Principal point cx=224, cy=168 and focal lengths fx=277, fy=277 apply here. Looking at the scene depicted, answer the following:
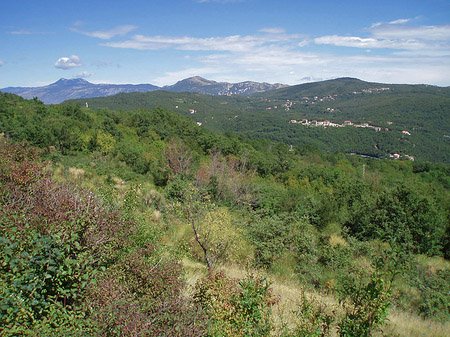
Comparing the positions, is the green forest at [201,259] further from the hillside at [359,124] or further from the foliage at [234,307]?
the hillside at [359,124]

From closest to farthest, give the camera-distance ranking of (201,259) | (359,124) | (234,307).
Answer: (234,307) → (201,259) → (359,124)

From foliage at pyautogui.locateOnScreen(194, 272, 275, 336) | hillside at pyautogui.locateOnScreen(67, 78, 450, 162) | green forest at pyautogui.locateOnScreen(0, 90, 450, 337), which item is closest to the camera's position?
green forest at pyautogui.locateOnScreen(0, 90, 450, 337)

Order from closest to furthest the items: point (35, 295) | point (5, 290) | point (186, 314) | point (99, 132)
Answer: point (5, 290) < point (35, 295) < point (186, 314) < point (99, 132)

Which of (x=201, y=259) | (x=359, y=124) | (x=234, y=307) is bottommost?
(x=359, y=124)

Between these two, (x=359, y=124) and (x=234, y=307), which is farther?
(x=359, y=124)

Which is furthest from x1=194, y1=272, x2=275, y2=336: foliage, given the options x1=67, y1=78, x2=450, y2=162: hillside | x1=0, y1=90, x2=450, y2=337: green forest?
x1=67, y1=78, x2=450, y2=162: hillside

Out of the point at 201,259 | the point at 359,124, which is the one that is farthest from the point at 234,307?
the point at 359,124

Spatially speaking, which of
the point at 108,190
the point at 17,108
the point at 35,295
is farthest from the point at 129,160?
the point at 35,295

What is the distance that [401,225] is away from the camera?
14.8m

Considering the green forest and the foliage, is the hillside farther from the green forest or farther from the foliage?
the foliage

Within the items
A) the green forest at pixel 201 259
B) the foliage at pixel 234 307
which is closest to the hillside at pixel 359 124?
the green forest at pixel 201 259

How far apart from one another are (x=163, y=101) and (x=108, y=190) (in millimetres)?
137046

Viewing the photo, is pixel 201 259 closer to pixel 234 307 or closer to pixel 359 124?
pixel 234 307

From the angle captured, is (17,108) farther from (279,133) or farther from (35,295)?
(279,133)
